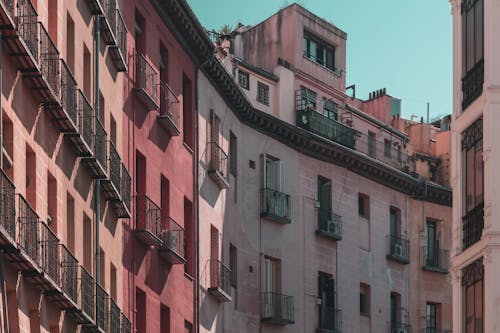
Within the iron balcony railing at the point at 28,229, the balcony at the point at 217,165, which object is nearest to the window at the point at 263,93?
the balcony at the point at 217,165

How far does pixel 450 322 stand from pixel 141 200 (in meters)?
31.2

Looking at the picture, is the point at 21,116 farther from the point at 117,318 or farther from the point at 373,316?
the point at 373,316

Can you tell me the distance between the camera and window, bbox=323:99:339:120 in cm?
8106

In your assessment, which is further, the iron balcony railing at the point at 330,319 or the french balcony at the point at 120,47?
the iron balcony railing at the point at 330,319

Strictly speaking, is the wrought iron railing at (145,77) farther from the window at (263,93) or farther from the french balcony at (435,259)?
the french balcony at (435,259)

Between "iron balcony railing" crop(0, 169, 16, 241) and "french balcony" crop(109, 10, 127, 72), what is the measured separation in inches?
615

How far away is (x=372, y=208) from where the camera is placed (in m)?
82.1

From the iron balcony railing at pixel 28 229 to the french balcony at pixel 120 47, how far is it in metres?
13.6

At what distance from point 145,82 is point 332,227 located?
70.6 feet

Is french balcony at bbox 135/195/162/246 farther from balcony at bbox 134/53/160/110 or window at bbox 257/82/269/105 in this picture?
window at bbox 257/82/269/105

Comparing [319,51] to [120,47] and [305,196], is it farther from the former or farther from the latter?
[120,47]

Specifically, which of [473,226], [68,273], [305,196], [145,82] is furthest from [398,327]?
[68,273]

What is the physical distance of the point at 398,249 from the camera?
273ft

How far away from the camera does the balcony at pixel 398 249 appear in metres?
82.6
